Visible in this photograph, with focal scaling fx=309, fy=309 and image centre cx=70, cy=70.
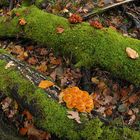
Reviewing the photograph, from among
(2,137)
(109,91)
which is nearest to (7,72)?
(2,137)

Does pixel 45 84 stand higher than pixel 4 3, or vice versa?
pixel 45 84

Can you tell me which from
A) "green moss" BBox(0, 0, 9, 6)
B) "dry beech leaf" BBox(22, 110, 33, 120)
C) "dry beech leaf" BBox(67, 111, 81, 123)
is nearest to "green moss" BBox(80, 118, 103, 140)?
"dry beech leaf" BBox(67, 111, 81, 123)

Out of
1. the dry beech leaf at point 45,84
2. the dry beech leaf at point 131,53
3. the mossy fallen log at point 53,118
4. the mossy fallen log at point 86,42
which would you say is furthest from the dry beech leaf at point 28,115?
the dry beech leaf at point 131,53

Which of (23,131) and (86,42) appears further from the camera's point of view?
(86,42)

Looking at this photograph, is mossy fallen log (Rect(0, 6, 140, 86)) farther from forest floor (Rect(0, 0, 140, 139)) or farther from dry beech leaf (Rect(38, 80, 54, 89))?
dry beech leaf (Rect(38, 80, 54, 89))

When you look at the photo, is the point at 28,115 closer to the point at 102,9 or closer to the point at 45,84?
the point at 45,84

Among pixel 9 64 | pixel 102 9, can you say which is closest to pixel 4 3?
pixel 102 9

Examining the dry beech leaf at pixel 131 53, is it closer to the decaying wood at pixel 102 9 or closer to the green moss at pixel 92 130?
the green moss at pixel 92 130
